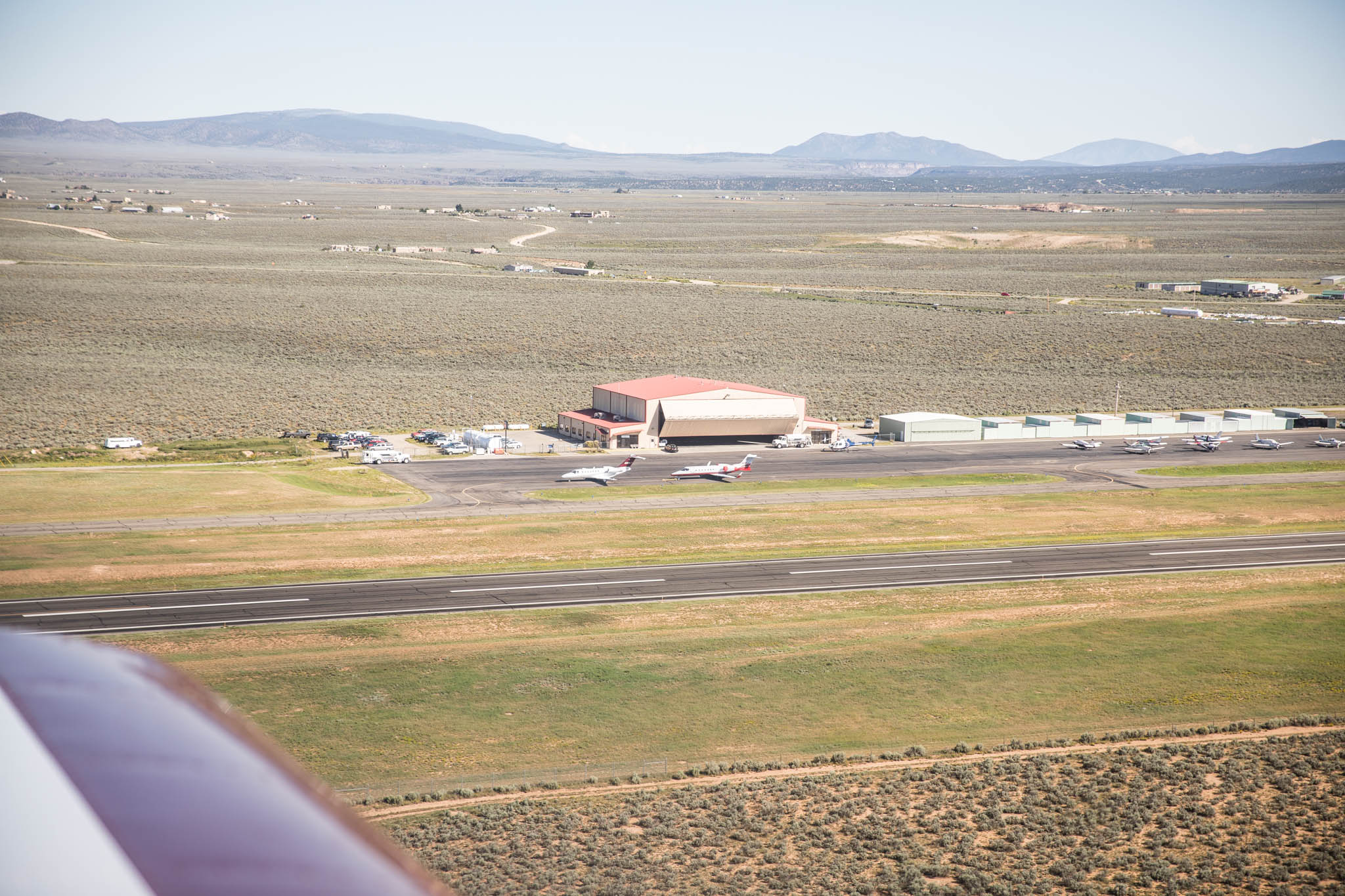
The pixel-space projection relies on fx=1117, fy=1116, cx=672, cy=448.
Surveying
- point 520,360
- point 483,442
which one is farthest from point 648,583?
point 520,360

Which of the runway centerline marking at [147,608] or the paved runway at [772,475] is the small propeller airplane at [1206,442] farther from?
the runway centerline marking at [147,608]

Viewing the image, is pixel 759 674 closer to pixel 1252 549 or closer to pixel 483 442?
pixel 1252 549

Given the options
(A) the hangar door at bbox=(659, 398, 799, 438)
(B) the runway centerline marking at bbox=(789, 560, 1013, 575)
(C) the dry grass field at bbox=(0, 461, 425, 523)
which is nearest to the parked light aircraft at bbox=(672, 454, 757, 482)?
(A) the hangar door at bbox=(659, 398, 799, 438)

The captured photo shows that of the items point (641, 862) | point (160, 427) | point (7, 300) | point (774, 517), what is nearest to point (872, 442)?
point (774, 517)

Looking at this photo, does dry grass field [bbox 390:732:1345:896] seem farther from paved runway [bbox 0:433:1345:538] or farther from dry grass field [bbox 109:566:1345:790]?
paved runway [bbox 0:433:1345:538]

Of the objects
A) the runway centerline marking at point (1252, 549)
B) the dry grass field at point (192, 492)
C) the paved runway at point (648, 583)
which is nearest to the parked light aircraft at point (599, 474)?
the dry grass field at point (192, 492)

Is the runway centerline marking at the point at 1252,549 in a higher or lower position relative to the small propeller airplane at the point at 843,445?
lower
